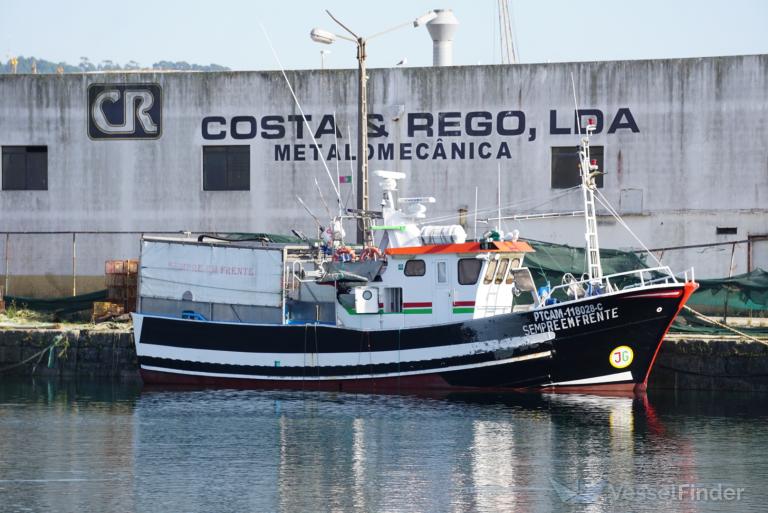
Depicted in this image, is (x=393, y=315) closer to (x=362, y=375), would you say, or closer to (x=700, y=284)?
(x=362, y=375)

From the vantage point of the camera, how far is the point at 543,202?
39.8 metres

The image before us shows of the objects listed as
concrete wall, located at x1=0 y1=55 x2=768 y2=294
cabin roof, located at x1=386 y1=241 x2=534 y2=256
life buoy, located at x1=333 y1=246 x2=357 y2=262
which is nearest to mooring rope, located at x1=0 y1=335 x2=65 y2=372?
concrete wall, located at x1=0 y1=55 x2=768 y2=294

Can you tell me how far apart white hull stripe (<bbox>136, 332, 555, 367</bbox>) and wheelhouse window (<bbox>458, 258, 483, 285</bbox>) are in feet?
4.86

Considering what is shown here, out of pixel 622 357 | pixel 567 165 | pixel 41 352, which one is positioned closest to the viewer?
pixel 622 357

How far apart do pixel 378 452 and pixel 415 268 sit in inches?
284

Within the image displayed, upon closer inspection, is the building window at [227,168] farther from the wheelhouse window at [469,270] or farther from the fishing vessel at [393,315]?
the wheelhouse window at [469,270]

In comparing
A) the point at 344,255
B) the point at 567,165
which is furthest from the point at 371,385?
the point at 567,165

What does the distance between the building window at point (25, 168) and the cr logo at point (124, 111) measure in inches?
75.6

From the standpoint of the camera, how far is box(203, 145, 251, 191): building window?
41.3 metres

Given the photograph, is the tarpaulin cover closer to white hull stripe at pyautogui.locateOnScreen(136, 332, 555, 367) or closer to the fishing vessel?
the fishing vessel

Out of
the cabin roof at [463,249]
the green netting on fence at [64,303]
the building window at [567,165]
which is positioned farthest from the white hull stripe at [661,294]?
the green netting on fence at [64,303]

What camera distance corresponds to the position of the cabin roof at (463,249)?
96.4ft

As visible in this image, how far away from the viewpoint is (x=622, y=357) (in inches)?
1150

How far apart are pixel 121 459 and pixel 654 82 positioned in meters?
22.7
